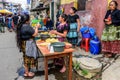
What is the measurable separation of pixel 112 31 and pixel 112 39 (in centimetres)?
23

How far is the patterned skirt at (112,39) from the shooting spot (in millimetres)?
4965

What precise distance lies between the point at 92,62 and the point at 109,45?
34.4 inches

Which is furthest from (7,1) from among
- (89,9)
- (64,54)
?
(64,54)

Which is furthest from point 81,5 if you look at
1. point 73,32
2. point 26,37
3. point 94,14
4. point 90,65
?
point 26,37

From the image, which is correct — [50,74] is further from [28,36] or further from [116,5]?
[116,5]

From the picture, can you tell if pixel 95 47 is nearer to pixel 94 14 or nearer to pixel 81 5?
pixel 94 14

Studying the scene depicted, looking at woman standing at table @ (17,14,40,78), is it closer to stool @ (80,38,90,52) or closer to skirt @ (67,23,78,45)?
skirt @ (67,23,78,45)

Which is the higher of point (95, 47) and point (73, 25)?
point (73, 25)

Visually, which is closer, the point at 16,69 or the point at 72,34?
the point at 16,69

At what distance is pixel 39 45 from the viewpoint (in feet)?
14.3

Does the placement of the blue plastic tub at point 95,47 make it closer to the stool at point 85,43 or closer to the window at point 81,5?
the stool at point 85,43

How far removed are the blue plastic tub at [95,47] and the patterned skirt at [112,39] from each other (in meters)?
0.69

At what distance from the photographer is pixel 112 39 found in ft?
16.5

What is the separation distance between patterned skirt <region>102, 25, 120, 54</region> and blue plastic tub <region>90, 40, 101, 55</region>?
2.25 ft
